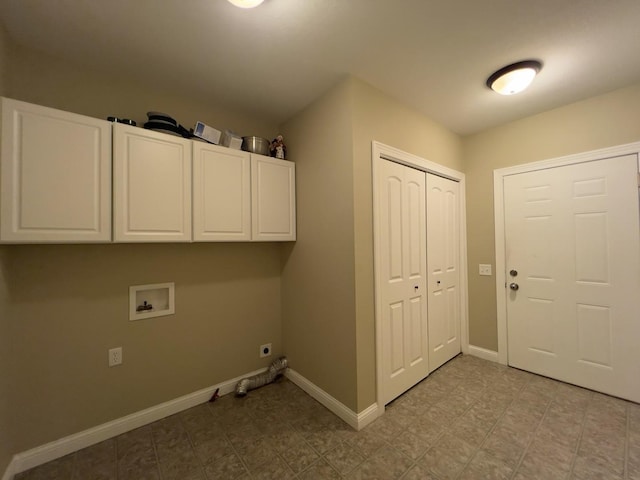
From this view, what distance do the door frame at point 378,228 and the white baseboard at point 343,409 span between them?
10 centimetres

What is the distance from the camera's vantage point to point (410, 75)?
6.16 feet

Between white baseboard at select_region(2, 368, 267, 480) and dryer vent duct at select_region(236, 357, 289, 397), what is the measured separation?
0.16 meters

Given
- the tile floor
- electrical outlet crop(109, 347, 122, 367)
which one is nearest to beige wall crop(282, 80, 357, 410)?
the tile floor

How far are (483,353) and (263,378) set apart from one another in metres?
2.45

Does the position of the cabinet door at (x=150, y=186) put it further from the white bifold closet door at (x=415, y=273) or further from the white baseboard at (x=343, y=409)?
the white baseboard at (x=343, y=409)

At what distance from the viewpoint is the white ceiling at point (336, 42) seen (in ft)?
4.37

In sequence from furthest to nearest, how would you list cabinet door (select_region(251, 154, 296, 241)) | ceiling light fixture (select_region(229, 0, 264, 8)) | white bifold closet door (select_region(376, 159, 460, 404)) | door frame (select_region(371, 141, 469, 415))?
cabinet door (select_region(251, 154, 296, 241)), white bifold closet door (select_region(376, 159, 460, 404)), door frame (select_region(371, 141, 469, 415)), ceiling light fixture (select_region(229, 0, 264, 8))

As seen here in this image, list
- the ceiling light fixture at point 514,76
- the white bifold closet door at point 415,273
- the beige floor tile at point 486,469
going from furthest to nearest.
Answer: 1. the white bifold closet door at point 415,273
2. the ceiling light fixture at point 514,76
3. the beige floor tile at point 486,469

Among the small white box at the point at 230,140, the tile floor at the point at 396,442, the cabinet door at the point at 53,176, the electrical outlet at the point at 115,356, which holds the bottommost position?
the tile floor at the point at 396,442

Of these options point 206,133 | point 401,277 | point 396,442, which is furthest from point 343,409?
point 206,133

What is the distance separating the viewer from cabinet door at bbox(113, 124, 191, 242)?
5.22ft

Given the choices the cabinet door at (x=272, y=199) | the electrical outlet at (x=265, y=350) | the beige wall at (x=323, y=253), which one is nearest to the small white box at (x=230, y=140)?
the cabinet door at (x=272, y=199)

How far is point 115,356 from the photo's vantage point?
1.79 meters

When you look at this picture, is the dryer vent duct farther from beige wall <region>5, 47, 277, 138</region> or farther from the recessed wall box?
beige wall <region>5, 47, 277, 138</region>
